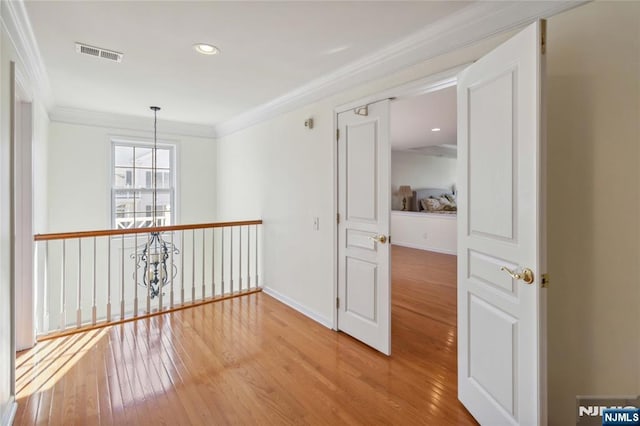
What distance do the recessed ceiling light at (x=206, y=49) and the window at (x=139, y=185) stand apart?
9.75 ft

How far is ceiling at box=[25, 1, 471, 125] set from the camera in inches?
74.0

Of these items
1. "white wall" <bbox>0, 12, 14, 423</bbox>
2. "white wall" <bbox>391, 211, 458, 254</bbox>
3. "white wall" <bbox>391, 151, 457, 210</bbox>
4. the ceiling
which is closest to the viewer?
"white wall" <bbox>0, 12, 14, 423</bbox>

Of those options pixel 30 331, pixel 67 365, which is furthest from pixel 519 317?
pixel 30 331

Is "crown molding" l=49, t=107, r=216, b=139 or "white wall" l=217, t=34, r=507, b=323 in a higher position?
"crown molding" l=49, t=107, r=216, b=139

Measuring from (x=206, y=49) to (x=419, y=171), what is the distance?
724 centimetres

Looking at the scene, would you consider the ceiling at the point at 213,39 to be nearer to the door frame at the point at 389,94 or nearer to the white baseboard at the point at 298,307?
the door frame at the point at 389,94

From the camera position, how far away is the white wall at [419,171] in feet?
27.0

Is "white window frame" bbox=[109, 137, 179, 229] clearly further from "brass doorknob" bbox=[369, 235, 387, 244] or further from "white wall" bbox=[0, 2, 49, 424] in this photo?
"brass doorknob" bbox=[369, 235, 387, 244]

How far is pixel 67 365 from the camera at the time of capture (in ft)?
7.68

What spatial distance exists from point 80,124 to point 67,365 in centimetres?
330

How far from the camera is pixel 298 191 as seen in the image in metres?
3.50

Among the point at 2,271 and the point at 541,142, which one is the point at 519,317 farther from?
the point at 2,271

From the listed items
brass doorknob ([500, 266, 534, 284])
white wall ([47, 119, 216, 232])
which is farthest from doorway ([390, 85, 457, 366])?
white wall ([47, 119, 216, 232])

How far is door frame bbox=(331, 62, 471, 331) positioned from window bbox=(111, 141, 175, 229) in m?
3.29
